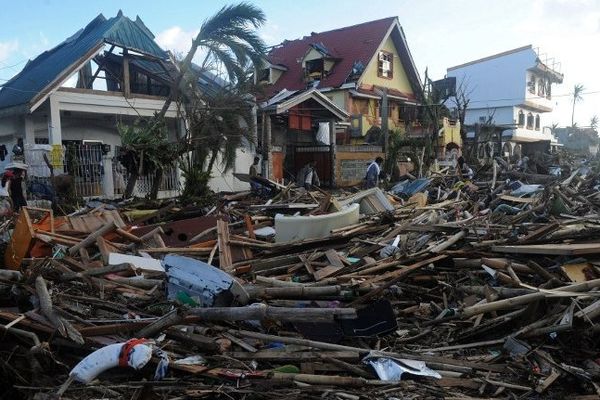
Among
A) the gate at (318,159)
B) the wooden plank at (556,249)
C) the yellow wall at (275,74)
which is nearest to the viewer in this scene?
the wooden plank at (556,249)

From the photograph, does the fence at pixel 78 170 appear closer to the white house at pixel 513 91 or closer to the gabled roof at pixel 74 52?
the gabled roof at pixel 74 52

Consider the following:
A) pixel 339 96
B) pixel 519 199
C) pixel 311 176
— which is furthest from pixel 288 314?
pixel 339 96

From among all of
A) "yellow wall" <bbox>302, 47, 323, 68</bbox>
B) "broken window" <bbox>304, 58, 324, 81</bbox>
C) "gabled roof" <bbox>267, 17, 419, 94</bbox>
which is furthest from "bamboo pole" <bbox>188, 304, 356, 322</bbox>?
"yellow wall" <bbox>302, 47, 323, 68</bbox>

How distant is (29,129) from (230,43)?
22.8 ft

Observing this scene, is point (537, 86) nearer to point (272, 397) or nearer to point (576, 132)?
point (576, 132)

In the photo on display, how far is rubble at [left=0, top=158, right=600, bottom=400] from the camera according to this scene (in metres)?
3.38

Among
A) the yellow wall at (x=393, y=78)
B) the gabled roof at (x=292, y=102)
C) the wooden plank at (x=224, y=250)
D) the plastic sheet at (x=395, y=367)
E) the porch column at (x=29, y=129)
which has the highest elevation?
the yellow wall at (x=393, y=78)

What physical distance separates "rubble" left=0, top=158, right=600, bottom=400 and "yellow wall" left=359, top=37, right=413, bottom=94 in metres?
20.1

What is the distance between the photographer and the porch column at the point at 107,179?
14.2m

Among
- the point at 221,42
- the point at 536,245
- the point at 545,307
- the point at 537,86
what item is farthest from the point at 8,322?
the point at 537,86

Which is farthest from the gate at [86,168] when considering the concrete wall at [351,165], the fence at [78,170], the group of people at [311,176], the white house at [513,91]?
the white house at [513,91]

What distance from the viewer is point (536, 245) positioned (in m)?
5.57

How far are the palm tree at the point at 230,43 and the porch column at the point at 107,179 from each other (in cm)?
213

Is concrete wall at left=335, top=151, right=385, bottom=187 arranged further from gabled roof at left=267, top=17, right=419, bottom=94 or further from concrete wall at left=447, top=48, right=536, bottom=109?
concrete wall at left=447, top=48, right=536, bottom=109
